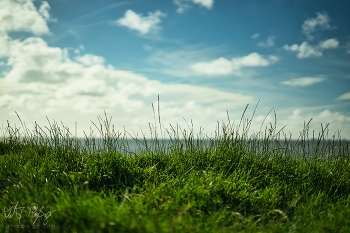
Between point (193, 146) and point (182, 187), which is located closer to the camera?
point (182, 187)

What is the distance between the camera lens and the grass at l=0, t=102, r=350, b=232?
2949 millimetres

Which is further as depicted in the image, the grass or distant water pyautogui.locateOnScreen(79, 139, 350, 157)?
distant water pyautogui.locateOnScreen(79, 139, 350, 157)

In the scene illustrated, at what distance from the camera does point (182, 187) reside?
3.98 m

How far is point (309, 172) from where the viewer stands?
5055mm

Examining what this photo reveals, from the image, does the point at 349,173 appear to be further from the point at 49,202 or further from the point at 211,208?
the point at 49,202

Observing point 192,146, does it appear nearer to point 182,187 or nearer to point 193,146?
point 193,146

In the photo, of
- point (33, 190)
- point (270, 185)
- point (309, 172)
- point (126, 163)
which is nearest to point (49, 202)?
point (33, 190)

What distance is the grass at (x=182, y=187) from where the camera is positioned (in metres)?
2.95

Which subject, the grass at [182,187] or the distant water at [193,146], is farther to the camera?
the distant water at [193,146]

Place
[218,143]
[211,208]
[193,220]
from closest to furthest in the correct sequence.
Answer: [193,220] → [211,208] → [218,143]

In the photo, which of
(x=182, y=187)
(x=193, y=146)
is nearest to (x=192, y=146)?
(x=193, y=146)

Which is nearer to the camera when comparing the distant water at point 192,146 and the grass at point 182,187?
the grass at point 182,187

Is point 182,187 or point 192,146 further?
point 192,146

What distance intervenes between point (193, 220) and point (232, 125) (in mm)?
3408
